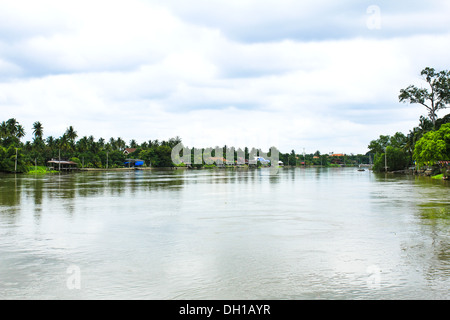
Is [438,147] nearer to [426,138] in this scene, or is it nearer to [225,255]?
[426,138]

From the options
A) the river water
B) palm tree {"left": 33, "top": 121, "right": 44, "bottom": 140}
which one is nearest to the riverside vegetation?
palm tree {"left": 33, "top": 121, "right": 44, "bottom": 140}

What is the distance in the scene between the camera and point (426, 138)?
62.1 m

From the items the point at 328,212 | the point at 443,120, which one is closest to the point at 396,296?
the point at 328,212

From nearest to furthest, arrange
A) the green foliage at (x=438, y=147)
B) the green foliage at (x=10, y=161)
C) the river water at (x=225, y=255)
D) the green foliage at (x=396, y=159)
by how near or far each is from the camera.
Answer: the river water at (x=225, y=255), the green foliage at (x=438, y=147), the green foliage at (x=10, y=161), the green foliage at (x=396, y=159)

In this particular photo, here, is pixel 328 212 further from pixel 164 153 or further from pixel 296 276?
pixel 164 153

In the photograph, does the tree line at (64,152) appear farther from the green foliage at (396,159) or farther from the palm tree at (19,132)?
the green foliage at (396,159)

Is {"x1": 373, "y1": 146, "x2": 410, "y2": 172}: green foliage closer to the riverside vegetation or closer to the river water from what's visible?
the riverside vegetation

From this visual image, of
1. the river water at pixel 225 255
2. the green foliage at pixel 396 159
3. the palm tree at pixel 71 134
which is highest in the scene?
the palm tree at pixel 71 134

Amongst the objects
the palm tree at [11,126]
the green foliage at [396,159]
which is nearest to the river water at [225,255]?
the green foliage at [396,159]

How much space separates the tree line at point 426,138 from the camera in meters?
54.7

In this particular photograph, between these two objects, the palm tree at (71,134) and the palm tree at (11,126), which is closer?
the palm tree at (11,126)

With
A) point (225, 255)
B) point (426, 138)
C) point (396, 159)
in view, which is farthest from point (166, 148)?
point (225, 255)
